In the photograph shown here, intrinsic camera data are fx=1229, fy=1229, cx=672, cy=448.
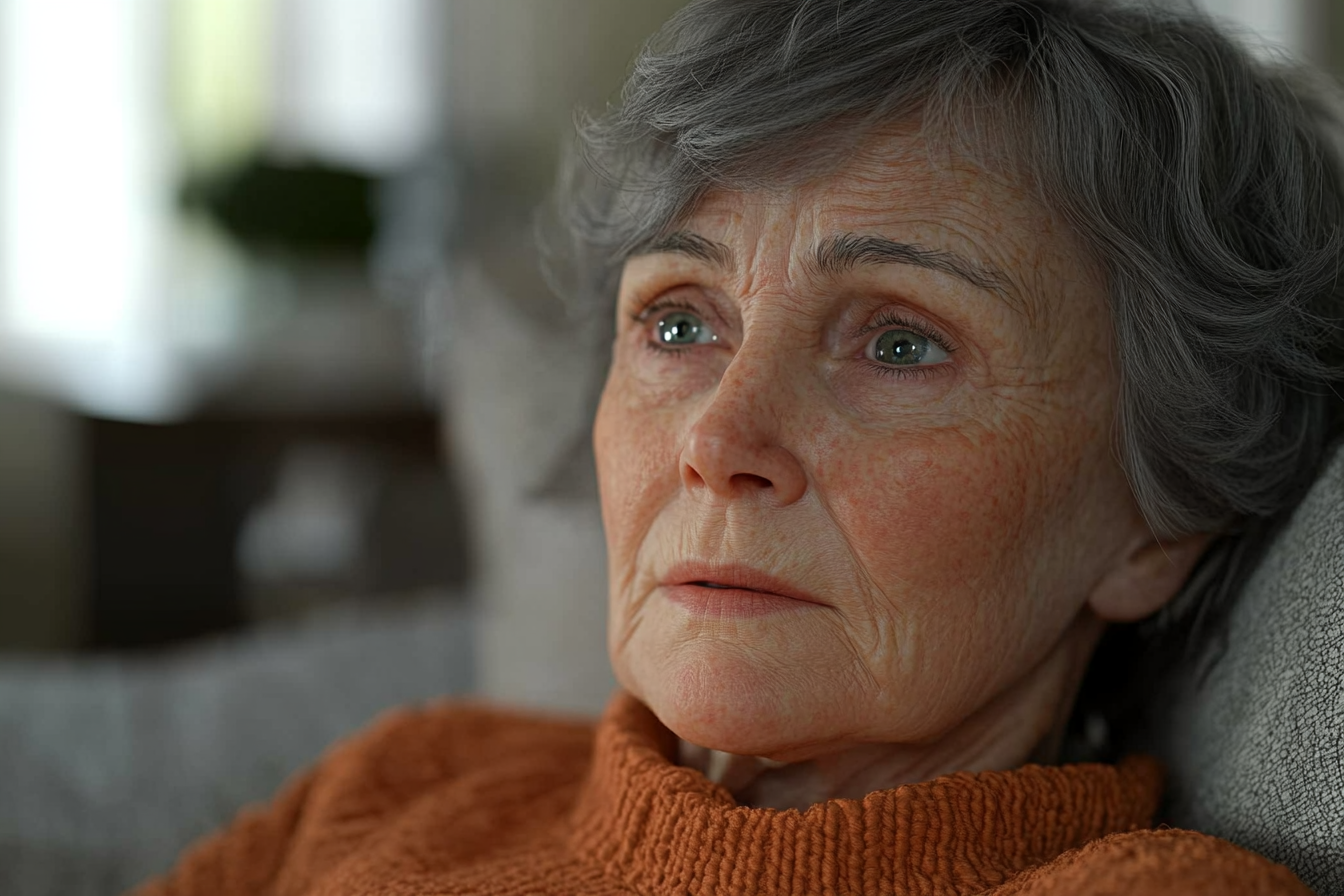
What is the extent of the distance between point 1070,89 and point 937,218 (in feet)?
0.48

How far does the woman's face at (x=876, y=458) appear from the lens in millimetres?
915

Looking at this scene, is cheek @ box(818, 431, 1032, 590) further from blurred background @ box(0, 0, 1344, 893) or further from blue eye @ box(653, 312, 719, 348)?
blurred background @ box(0, 0, 1344, 893)

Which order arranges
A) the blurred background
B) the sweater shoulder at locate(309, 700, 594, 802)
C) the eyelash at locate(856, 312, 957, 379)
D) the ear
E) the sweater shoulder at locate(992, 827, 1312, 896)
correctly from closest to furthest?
the sweater shoulder at locate(992, 827, 1312, 896) → the eyelash at locate(856, 312, 957, 379) → the ear → the sweater shoulder at locate(309, 700, 594, 802) → the blurred background

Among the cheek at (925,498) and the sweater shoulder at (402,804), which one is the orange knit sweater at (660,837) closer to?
the sweater shoulder at (402,804)

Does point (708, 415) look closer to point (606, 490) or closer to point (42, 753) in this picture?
point (606, 490)

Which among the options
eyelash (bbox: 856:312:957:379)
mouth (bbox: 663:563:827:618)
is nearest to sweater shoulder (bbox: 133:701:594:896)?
mouth (bbox: 663:563:827:618)

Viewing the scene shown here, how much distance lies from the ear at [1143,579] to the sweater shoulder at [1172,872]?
28cm

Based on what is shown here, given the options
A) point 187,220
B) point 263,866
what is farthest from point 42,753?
point 187,220

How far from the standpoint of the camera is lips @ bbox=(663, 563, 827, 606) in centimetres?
92

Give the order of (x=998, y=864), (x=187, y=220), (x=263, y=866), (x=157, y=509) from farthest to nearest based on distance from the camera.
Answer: (x=187, y=220), (x=157, y=509), (x=263, y=866), (x=998, y=864)

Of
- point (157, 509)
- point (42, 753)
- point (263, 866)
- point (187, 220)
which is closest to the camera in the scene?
point (263, 866)

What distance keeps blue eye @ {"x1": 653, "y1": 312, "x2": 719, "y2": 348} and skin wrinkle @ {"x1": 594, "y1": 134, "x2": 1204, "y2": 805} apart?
6 centimetres

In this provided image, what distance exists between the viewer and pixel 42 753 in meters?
1.55

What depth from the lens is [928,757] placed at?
1.04m
